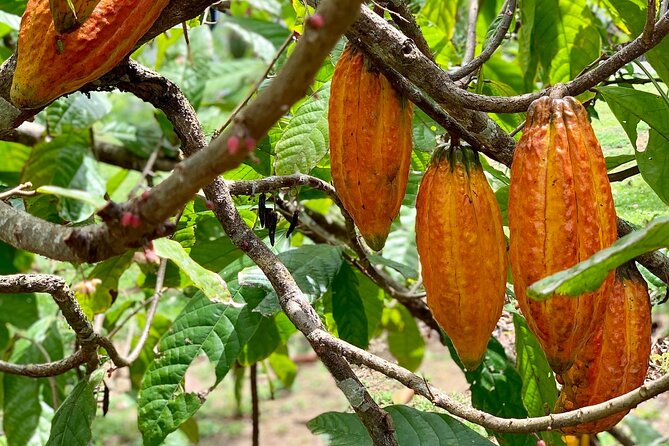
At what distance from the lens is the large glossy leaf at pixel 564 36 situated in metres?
1.85

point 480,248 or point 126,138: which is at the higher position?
point 126,138

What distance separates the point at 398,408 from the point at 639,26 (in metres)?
0.74

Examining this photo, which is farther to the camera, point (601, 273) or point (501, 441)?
point (501, 441)

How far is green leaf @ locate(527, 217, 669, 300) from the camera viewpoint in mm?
818

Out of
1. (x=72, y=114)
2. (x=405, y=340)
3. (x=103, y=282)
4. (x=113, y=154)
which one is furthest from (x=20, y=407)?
(x=405, y=340)

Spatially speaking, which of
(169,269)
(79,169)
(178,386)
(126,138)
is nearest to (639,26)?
(178,386)

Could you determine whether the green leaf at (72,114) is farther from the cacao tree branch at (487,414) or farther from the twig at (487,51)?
the cacao tree branch at (487,414)

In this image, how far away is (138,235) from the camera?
2.37 ft

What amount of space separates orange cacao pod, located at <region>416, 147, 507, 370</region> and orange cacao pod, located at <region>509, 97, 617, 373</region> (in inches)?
2.2

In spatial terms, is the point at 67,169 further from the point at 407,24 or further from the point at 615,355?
the point at 615,355

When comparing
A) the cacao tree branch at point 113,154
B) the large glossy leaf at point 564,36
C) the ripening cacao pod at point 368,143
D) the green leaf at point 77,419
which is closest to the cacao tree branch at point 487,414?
the ripening cacao pod at point 368,143

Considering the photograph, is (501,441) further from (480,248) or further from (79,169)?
(79,169)

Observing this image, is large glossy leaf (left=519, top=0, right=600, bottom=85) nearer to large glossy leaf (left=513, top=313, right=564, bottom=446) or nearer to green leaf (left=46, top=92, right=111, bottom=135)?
large glossy leaf (left=513, top=313, right=564, bottom=446)

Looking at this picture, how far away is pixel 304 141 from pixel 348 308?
0.42 m
